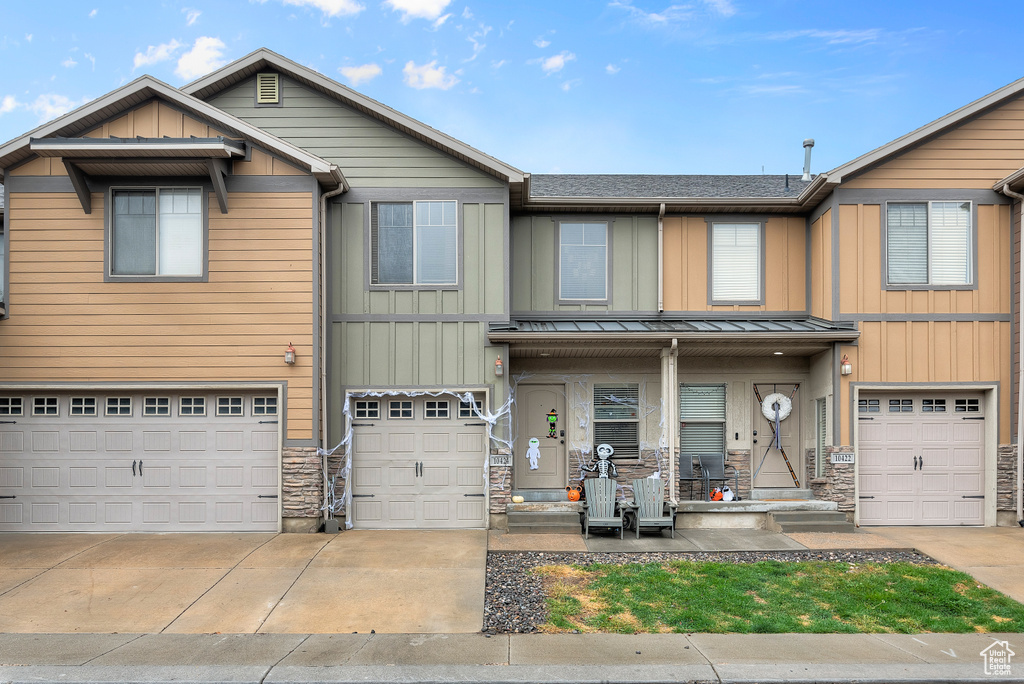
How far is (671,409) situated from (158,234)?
7936 millimetres

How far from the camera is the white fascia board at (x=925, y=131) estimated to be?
10500 millimetres

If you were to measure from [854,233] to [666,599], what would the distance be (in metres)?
6.77

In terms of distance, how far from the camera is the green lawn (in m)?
6.33

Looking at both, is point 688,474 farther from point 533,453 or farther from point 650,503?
point 533,453

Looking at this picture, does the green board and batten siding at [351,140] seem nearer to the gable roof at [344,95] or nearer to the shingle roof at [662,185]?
the gable roof at [344,95]

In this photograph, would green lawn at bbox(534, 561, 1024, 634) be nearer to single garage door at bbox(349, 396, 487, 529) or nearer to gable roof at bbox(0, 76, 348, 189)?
single garage door at bbox(349, 396, 487, 529)

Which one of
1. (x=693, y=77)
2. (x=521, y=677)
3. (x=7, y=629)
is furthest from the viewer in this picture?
(x=693, y=77)

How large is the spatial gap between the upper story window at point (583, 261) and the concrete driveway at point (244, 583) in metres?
4.31

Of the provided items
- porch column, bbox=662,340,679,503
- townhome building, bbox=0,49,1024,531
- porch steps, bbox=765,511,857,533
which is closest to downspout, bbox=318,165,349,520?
townhome building, bbox=0,49,1024,531

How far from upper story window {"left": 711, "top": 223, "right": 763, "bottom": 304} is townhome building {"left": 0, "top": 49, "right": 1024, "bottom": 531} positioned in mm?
38

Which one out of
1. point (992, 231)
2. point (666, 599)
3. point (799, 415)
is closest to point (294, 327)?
point (666, 599)

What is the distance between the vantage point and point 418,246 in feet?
34.8

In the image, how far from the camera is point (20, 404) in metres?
10.1

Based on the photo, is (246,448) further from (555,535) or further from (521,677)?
(521,677)
